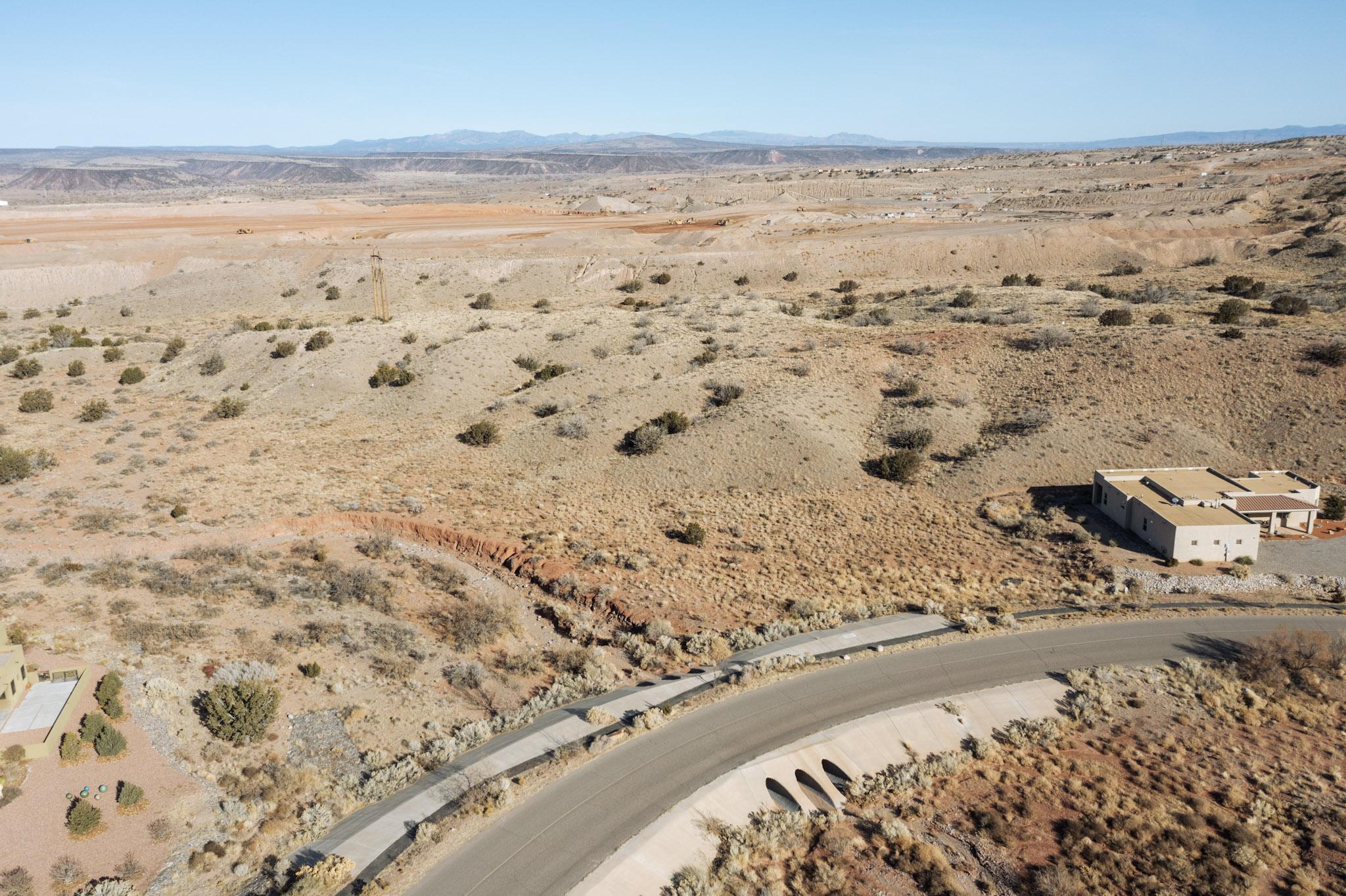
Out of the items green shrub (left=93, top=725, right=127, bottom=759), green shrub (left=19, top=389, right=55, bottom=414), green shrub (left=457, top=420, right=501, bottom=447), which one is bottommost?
green shrub (left=93, top=725, right=127, bottom=759)

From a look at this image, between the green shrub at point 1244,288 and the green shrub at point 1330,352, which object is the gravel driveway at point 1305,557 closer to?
the green shrub at point 1330,352

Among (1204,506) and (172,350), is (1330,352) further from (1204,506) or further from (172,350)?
(172,350)

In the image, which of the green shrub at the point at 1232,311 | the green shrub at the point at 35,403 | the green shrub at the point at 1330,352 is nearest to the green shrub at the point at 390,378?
the green shrub at the point at 35,403

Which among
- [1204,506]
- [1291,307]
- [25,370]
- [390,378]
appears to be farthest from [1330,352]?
[25,370]

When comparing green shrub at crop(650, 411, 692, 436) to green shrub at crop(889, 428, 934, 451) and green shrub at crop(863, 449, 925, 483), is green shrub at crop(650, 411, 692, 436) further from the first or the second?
green shrub at crop(889, 428, 934, 451)

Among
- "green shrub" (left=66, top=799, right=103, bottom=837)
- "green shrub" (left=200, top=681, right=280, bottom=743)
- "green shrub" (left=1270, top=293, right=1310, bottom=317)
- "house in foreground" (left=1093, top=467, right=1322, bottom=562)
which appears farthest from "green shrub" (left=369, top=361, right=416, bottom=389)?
"green shrub" (left=1270, top=293, right=1310, bottom=317)

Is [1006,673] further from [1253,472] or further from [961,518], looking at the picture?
[1253,472]
